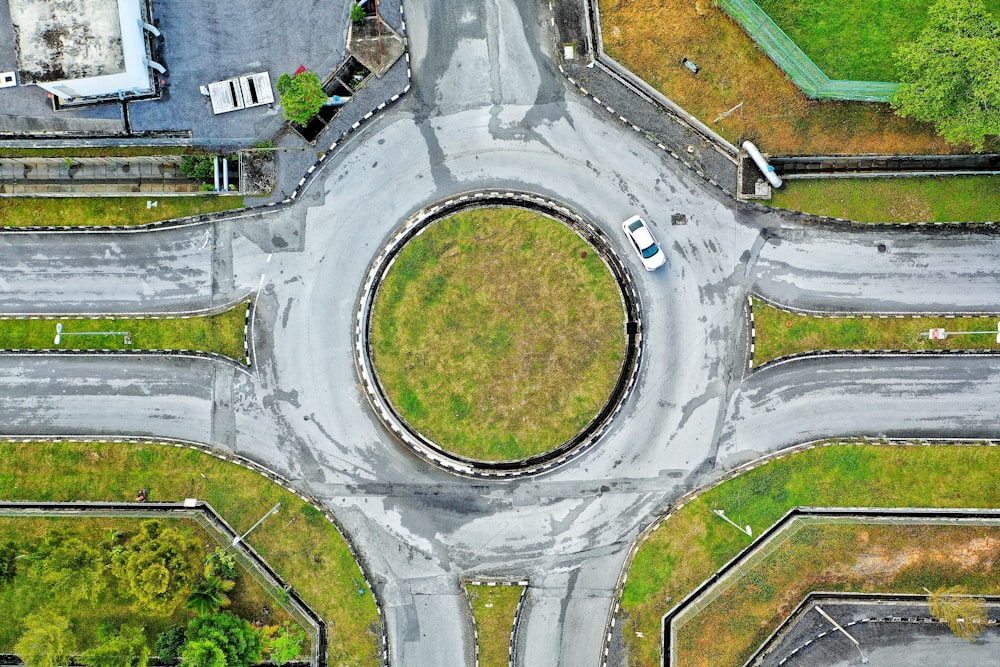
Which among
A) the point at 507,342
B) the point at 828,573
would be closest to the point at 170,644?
the point at 507,342

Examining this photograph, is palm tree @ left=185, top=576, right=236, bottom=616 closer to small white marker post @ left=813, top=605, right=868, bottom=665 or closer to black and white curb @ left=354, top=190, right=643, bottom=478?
black and white curb @ left=354, top=190, right=643, bottom=478

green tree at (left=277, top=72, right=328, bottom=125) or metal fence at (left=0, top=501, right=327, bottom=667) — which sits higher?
green tree at (left=277, top=72, right=328, bottom=125)

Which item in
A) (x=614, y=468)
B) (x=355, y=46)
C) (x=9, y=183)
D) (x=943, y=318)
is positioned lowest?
(x=614, y=468)

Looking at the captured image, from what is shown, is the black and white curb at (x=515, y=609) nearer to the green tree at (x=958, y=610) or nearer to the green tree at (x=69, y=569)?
the green tree at (x=69, y=569)

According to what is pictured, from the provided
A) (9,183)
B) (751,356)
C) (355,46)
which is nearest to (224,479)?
(9,183)

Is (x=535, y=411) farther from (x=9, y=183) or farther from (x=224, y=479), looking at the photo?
(x=9, y=183)

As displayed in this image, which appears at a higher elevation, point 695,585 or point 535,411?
point 535,411

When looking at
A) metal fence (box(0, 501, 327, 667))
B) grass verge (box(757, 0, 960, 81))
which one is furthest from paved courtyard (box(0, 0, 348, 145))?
grass verge (box(757, 0, 960, 81))
